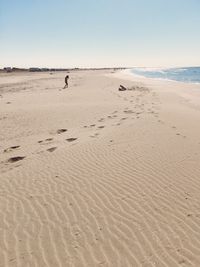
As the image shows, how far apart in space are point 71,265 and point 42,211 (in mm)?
1796

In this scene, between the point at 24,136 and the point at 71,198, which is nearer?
the point at 71,198

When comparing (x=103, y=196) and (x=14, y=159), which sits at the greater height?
(x=103, y=196)

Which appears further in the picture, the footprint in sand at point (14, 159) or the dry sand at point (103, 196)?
the footprint in sand at point (14, 159)

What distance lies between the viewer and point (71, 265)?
5121 mm

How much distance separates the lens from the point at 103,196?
7250 mm

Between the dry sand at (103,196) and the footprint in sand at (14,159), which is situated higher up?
the dry sand at (103,196)

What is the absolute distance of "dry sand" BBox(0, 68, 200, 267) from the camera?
17.7ft

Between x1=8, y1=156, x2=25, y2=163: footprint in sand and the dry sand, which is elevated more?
the dry sand

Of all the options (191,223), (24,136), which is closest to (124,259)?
(191,223)

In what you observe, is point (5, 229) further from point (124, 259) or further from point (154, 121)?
point (154, 121)

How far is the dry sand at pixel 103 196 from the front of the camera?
5.40 metres

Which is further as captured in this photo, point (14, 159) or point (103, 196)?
point (14, 159)

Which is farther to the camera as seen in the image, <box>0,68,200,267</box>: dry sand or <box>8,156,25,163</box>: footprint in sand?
<box>8,156,25,163</box>: footprint in sand

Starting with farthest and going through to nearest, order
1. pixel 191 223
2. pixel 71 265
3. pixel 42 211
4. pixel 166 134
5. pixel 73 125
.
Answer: pixel 73 125 < pixel 166 134 < pixel 42 211 < pixel 191 223 < pixel 71 265
